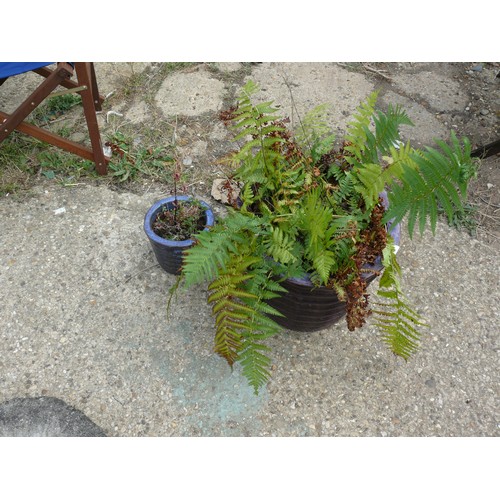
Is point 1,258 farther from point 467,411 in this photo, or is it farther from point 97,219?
point 467,411

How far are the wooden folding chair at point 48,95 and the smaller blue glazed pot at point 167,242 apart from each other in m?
0.78

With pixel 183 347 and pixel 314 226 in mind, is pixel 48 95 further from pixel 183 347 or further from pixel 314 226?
pixel 314 226

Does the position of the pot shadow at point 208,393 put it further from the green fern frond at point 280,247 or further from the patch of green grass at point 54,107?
the patch of green grass at point 54,107

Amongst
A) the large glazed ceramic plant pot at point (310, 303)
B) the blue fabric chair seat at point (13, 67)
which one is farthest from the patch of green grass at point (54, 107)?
the large glazed ceramic plant pot at point (310, 303)

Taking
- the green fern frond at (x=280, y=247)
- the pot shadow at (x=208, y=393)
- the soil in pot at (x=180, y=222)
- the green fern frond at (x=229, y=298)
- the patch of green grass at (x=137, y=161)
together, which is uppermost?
the green fern frond at (x=280, y=247)

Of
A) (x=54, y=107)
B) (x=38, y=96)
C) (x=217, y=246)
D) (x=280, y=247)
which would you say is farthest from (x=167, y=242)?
(x=54, y=107)

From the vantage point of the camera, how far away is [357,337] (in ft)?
8.25

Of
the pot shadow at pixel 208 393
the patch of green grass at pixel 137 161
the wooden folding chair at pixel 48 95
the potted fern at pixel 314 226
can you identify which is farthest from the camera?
the patch of green grass at pixel 137 161

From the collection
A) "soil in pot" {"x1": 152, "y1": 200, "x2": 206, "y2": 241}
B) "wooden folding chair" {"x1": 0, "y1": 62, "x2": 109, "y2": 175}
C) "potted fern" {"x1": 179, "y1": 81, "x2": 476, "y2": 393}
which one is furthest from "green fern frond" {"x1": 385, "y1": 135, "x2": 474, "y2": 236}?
"wooden folding chair" {"x1": 0, "y1": 62, "x2": 109, "y2": 175}

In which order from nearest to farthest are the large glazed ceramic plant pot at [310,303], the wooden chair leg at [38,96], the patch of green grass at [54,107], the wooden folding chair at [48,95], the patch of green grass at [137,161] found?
the large glazed ceramic plant pot at [310,303], the wooden folding chair at [48,95], the wooden chair leg at [38,96], the patch of green grass at [137,161], the patch of green grass at [54,107]

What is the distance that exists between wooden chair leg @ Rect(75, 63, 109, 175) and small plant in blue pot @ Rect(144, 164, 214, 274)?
786 millimetres

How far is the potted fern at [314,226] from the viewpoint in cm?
168

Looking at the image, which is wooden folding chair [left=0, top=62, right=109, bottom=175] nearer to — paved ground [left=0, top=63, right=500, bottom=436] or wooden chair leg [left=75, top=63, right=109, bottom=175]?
wooden chair leg [left=75, top=63, right=109, bottom=175]

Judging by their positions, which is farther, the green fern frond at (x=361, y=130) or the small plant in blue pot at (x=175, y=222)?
the small plant in blue pot at (x=175, y=222)
